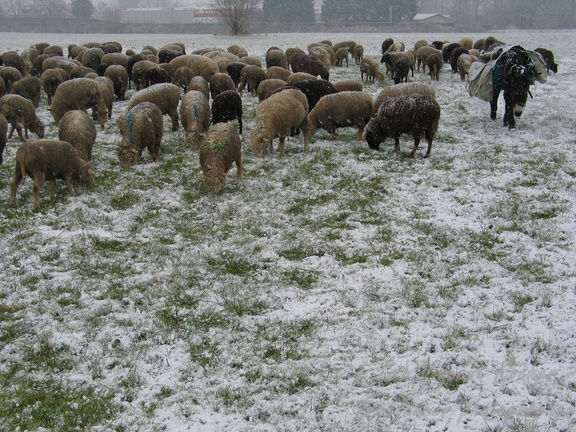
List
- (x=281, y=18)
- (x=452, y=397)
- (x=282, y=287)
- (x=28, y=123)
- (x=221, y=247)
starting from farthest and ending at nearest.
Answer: (x=281, y=18) → (x=28, y=123) → (x=221, y=247) → (x=282, y=287) → (x=452, y=397)

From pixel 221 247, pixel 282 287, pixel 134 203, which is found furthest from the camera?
pixel 134 203

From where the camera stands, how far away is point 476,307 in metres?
4.84

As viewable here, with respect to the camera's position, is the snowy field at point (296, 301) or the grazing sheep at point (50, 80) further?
the grazing sheep at point (50, 80)

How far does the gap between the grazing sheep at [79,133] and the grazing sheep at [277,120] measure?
3177mm

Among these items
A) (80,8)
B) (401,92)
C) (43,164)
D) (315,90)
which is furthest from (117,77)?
(80,8)

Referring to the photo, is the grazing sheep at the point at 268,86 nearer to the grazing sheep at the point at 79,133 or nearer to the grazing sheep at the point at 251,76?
the grazing sheep at the point at 251,76

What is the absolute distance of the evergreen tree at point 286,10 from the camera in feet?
216

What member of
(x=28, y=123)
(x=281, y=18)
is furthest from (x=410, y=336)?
(x=281, y=18)

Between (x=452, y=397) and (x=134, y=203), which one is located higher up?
(x=134, y=203)

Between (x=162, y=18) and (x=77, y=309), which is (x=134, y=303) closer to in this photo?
(x=77, y=309)

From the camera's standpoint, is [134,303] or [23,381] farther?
[134,303]

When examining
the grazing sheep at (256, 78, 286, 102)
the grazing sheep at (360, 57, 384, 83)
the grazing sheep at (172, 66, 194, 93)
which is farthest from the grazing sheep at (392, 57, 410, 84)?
the grazing sheep at (172, 66, 194, 93)

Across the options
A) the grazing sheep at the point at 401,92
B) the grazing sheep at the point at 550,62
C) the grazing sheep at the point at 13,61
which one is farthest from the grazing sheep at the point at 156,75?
the grazing sheep at the point at 550,62

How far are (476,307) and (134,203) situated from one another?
5.45 meters
